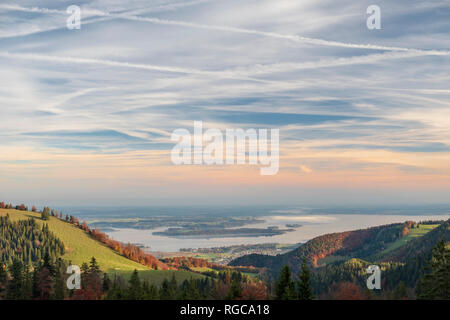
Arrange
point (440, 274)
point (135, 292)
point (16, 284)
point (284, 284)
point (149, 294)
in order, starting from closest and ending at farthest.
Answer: point (440, 274) → point (284, 284) → point (135, 292) → point (16, 284) → point (149, 294)

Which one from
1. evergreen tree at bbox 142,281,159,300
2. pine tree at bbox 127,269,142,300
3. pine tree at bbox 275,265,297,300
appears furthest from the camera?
evergreen tree at bbox 142,281,159,300

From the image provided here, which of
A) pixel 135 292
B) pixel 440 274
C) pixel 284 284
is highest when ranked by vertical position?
pixel 440 274

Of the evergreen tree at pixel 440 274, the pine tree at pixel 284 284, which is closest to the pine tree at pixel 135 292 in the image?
the pine tree at pixel 284 284

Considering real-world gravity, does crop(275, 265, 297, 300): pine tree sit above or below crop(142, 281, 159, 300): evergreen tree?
above

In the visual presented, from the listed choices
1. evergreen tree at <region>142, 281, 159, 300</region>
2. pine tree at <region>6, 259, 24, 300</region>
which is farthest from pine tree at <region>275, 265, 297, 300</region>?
pine tree at <region>6, 259, 24, 300</region>

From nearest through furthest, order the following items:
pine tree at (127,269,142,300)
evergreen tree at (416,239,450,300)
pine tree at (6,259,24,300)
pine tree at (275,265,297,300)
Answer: evergreen tree at (416,239,450,300), pine tree at (275,265,297,300), pine tree at (127,269,142,300), pine tree at (6,259,24,300)

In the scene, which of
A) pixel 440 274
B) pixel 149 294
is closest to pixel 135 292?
pixel 149 294

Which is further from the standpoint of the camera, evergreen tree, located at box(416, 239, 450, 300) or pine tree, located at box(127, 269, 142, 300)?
pine tree, located at box(127, 269, 142, 300)

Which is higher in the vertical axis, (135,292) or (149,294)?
(135,292)

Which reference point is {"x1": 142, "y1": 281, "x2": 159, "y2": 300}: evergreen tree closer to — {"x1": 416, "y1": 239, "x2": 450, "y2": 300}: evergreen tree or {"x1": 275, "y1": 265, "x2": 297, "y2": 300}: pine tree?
{"x1": 275, "y1": 265, "x2": 297, "y2": 300}: pine tree

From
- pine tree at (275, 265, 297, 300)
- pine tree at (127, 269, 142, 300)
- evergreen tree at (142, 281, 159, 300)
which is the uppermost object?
pine tree at (275, 265, 297, 300)

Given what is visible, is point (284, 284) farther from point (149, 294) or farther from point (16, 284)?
point (16, 284)
